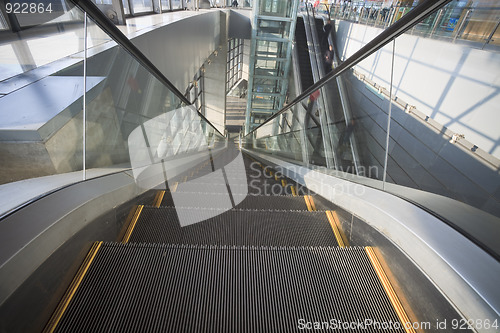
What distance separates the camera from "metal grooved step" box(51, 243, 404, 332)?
45.0 inches

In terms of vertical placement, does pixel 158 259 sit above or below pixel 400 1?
below

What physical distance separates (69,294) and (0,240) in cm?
39

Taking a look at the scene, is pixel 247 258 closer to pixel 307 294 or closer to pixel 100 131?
pixel 307 294

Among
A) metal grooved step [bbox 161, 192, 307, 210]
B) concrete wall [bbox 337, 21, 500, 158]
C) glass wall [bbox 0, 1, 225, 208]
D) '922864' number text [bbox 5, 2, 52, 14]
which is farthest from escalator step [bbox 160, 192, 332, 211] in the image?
'922864' number text [bbox 5, 2, 52, 14]

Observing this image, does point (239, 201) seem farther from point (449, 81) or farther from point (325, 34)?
point (325, 34)

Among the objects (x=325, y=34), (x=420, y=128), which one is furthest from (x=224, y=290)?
(x=325, y=34)

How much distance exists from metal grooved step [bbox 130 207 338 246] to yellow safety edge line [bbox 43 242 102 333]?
44 cm

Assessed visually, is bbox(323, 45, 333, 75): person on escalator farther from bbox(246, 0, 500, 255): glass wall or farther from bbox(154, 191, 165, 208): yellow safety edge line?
bbox(154, 191, 165, 208): yellow safety edge line

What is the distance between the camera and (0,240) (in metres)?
0.97

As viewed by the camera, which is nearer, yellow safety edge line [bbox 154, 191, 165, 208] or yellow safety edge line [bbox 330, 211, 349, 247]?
yellow safety edge line [bbox 330, 211, 349, 247]

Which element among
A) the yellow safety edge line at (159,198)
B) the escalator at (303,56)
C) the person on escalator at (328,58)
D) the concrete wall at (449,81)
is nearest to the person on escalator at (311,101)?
the concrete wall at (449,81)

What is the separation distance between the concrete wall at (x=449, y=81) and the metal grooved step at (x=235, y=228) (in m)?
1.40

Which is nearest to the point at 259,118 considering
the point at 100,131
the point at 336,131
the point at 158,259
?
the point at 336,131

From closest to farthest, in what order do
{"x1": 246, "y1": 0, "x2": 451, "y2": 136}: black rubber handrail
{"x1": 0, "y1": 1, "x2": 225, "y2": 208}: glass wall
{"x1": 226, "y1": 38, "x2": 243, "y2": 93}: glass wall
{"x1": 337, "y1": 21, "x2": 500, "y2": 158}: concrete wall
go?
{"x1": 246, "y1": 0, "x2": 451, "y2": 136}: black rubber handrail < {"x1": 0, "y1": 1, "x2": 225, "y2": 208}: glass wall < {"x1": 337, "y1": 21, "x2": 500, "y2": 158}: concrete wall < {"x1": 226, "y1": 38, "x2": 243, "y2": 93}: glass wall
